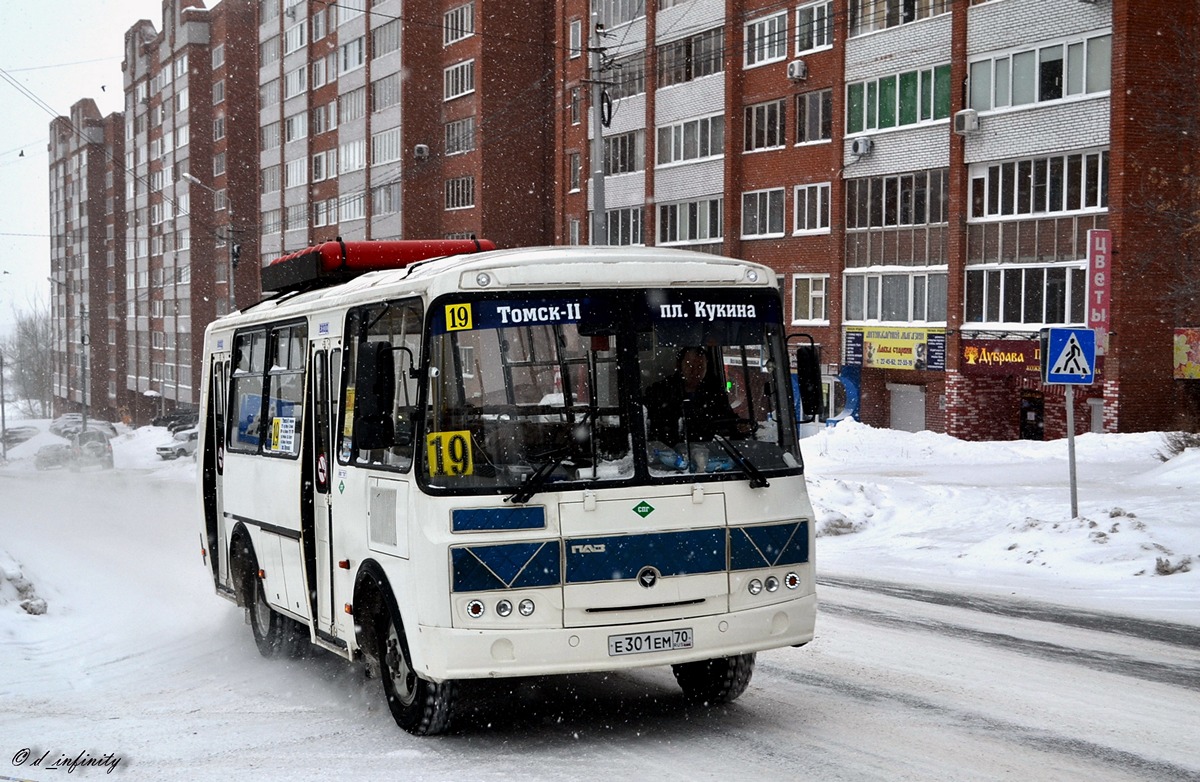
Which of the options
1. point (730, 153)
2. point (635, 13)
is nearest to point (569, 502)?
point (730, 153)

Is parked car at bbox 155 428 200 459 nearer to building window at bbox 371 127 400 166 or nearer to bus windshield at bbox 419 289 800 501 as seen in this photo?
building window at bbox 371 127 400 166

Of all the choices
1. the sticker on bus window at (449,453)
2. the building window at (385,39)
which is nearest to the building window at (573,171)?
the building window at (385,39)

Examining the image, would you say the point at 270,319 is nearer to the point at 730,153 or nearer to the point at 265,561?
the point at 265,561

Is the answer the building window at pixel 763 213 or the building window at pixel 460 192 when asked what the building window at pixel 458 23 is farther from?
the building window at pixel 763 213

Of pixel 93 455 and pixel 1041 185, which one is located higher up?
pixel 1041 185

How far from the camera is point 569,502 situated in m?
7.28

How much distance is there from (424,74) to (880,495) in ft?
160

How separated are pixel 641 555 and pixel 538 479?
681 millimetres

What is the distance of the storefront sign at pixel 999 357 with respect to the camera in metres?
35.7

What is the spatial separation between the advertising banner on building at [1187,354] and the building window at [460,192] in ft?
115

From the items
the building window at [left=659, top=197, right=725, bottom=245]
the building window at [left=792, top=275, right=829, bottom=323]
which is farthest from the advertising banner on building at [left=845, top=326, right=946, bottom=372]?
the building window at [left=659, top=197, right=725, bottom=245]

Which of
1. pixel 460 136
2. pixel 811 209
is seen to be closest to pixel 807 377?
pixel 811 209

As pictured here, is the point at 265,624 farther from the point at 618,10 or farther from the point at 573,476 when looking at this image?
the point at 618,10

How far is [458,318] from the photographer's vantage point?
24.5 ft
